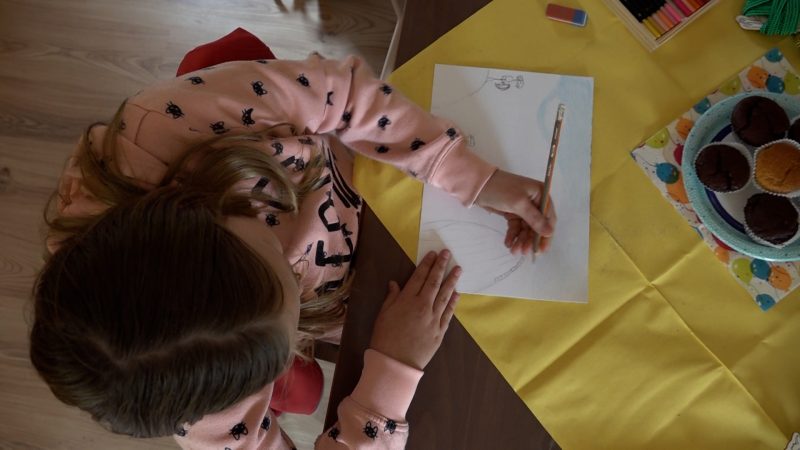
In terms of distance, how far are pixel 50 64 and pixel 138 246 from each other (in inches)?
46.7

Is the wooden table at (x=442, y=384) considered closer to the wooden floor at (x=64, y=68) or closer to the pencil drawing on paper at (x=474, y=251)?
the pencil drawing on paper at (x=474, y=251)

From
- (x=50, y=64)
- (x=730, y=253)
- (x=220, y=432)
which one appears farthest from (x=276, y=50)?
(x=730, y=253)

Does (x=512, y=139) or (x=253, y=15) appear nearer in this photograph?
(x=512, y=139)

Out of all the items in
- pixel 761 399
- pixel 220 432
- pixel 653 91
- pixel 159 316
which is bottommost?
pixel 220 432

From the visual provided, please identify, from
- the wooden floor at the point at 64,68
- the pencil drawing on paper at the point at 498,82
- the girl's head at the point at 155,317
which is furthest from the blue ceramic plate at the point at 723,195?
the wooden floor at the point at 64,68

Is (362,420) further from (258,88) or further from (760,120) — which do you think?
(760,120)

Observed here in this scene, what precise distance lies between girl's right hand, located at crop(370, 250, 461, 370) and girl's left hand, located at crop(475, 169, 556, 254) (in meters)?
0.09

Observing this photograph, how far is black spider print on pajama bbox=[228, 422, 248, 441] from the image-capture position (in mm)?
659

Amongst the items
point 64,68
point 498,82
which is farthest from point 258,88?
point 64,68

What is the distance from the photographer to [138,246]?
494 millimetres

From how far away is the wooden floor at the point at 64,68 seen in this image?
52.2 inches

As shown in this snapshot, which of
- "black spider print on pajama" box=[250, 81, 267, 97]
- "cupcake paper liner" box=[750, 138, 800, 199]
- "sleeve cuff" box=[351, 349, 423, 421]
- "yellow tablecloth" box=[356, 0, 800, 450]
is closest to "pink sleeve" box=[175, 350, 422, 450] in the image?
"sleeve cuff" box=[351, 349, 423, 421]

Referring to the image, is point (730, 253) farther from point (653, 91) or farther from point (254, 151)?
point (254, 151)

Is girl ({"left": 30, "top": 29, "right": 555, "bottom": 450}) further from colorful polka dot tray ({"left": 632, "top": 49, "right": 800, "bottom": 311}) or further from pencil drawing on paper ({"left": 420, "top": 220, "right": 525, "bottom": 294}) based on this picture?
colorful polka dot tray ({"left": 632, "top": 49, "right": 800, "bottom": 311})
